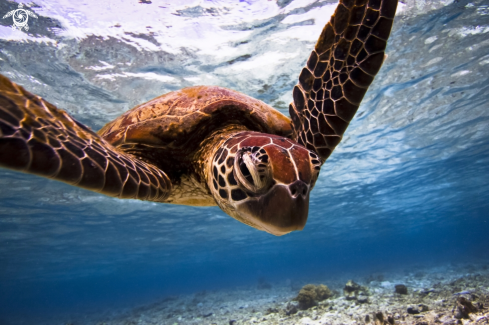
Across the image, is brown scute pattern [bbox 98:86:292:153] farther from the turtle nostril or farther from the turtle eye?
the turtle nostril

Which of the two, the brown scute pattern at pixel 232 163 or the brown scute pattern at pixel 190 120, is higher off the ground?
the brown scute pattern at pixel 190 120

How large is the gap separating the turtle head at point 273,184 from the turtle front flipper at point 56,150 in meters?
1.01

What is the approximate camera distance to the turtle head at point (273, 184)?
183 cm

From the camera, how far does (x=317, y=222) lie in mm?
33688

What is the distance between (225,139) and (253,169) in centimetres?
129

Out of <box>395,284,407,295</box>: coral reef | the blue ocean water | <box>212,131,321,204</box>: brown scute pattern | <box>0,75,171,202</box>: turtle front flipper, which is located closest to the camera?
<box>0,75,171,202</box>: turtle front flipper

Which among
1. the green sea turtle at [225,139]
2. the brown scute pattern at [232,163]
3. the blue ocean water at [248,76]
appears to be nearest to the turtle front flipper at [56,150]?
the green sea turtle at [225,139]

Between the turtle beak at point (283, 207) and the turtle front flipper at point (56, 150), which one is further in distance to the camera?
the turtle beak at point (283, 207)

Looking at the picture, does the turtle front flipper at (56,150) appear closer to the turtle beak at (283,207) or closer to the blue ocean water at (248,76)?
the turtle beak at (283,207)

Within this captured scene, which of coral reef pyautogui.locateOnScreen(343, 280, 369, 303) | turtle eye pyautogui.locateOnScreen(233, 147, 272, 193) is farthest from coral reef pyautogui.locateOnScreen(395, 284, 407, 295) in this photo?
turtle eye pyautogui.locateOnScreen(233, 147, 272, 193)

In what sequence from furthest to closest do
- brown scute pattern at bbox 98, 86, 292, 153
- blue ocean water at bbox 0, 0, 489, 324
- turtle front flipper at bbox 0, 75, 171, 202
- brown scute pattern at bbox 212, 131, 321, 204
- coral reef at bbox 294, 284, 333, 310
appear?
coral reef at bbox 294, 284, 333, 310 < blue ocean water at bbox 0, 0, 489, 324 < brown scute pattern at bbox 98, 86, 292, 153 < brown scute pattern at bbox 212, 131, 321, 204 < turtle front flipper at bbox 0, 75, 171, 202

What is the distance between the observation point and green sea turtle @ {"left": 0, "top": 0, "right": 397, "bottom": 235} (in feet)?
6.04

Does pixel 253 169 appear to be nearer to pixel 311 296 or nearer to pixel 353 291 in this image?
pixel 311 296

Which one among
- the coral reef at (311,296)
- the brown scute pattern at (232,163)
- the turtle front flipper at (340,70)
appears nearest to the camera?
the brown scute pattern at (232,163)
